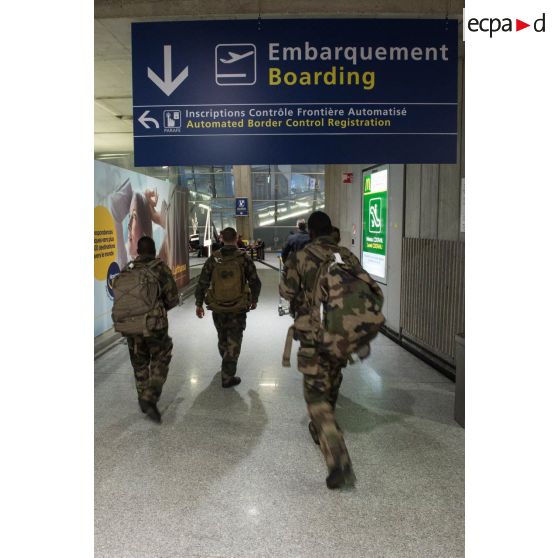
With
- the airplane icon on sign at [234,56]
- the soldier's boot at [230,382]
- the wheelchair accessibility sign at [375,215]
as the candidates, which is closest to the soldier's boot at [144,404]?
the soldier's boot at [230,382]

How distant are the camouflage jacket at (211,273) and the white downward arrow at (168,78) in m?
1.66

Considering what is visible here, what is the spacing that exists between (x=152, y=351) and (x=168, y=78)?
2.20 metres

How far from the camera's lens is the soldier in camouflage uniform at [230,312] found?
470cm

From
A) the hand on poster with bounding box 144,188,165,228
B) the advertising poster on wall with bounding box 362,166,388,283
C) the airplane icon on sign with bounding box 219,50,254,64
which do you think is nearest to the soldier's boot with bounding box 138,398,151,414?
the airplane icon on sign with bounding box 219,50,254,64

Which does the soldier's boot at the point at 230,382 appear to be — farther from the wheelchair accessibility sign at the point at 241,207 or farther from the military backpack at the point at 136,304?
the wheelchair accessibility sign at the point at 241,207

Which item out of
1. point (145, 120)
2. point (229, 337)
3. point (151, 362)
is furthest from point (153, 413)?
point (145, 120)

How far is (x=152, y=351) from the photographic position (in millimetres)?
4043

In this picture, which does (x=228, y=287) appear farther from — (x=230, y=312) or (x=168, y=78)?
(x=168, y=78)

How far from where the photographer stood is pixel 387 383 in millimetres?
4949

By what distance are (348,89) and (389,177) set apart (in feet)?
11.6

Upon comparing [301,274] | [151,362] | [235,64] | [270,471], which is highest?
[235,64]

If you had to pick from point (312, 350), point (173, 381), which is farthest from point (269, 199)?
point (312, 350)

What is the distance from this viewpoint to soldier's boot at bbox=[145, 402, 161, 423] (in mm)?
3971

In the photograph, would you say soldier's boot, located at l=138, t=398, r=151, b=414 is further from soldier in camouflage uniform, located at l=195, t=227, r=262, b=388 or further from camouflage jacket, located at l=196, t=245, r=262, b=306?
camouflage jacket, located at l=196, t=245, r=262, b=306
